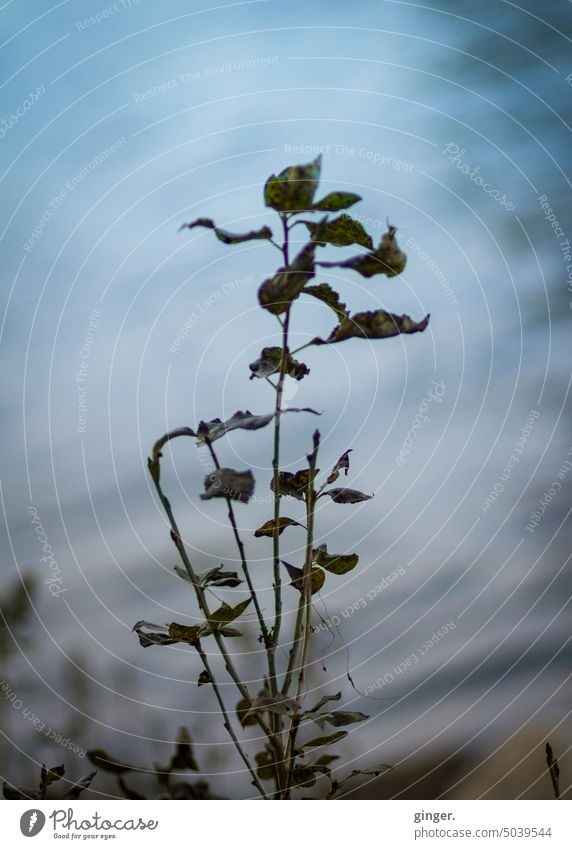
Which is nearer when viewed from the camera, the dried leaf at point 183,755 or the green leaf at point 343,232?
the green leaf at point 343,232

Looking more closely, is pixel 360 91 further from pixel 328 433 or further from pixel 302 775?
pixel 302 775

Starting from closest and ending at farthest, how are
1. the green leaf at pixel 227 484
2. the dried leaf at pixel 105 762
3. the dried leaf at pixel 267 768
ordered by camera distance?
the green leaf at pixel 227 484 < the dried leaf at pixel 267 768 < the dried leaf at pixel 105 762

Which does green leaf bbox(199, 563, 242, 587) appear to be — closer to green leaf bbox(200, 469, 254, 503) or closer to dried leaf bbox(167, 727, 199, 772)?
green leaf bbox(200, 469, 254, 503)

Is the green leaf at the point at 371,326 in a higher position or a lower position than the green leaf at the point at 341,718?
higher

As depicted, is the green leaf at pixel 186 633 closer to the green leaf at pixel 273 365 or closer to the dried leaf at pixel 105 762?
the green leaf at pixel 273 365

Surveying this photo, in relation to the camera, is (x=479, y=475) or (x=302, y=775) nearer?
(x=302, y=775)

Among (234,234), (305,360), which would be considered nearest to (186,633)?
(234,234)
